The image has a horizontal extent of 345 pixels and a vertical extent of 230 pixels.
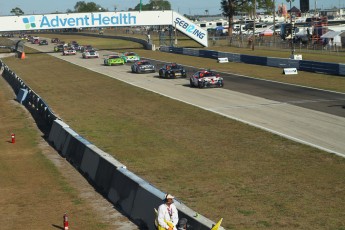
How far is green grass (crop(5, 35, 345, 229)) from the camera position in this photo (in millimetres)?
15953

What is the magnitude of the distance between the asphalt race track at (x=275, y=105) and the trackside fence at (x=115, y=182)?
8448mm

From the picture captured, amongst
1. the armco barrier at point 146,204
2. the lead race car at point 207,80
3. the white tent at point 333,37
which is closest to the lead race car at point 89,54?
the white tent at point 333,37

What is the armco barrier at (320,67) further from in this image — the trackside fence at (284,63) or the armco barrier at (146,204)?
the armco barrier at (146,204)

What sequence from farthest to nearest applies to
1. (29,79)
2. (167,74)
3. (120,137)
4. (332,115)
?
(29,79) → (167,74) → (332,115) → (120,137)

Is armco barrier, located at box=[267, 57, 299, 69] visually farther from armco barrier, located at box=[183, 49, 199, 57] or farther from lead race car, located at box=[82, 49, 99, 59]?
lead race car, located at box=[82, 49, 99, 59]

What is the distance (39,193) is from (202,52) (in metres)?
64.1

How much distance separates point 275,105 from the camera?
3588 cm

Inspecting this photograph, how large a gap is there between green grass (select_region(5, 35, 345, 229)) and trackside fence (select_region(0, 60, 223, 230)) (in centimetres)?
151

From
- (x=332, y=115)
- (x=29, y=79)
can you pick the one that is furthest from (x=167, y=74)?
(x=332, y=115)

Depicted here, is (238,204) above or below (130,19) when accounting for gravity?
below

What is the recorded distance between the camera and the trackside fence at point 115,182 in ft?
47.7

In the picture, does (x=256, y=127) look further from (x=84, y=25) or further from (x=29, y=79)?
(x=84, y=25)

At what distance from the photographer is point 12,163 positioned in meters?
24.2

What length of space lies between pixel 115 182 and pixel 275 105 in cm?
1951
